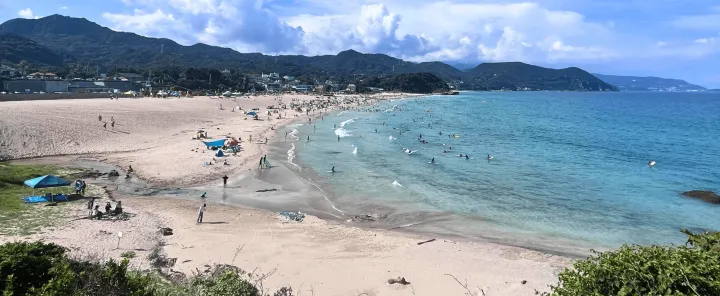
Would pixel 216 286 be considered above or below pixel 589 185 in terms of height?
above

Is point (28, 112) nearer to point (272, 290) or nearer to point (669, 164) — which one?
point (272, 290)

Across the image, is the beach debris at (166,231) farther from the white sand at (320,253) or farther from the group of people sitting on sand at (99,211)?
the group of people sitting on sand at (99,211)

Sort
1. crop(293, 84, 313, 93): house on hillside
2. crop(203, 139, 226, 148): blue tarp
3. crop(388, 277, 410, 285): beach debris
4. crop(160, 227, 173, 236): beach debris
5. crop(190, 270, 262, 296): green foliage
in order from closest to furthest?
crop(190, 270, 262, 296): green foliage < crop(388, 277, 410, 285): beach debris < crop(160, 227, 173, 236): beach debris < crop(203, 139, 226, 148): blue tarp < crop(293, 84, 313, 93): house on hillside

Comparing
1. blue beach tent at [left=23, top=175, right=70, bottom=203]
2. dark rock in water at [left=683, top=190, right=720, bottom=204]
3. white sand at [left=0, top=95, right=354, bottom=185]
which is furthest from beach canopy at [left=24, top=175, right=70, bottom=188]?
dark rock in water at [left=683, top=190, right=720, bottom=204]

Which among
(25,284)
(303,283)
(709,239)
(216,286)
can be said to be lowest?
(303,283)

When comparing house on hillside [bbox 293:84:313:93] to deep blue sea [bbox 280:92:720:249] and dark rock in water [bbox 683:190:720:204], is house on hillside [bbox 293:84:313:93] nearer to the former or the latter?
deep blue sea [bbox 280:92:720:249]

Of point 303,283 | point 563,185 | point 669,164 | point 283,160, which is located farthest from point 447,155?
point 303,283
